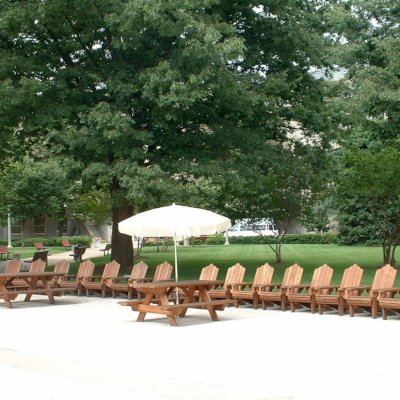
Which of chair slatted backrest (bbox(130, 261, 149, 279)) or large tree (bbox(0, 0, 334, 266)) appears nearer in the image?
chair slatted backrest (bbox(130, 261, 149, 279))

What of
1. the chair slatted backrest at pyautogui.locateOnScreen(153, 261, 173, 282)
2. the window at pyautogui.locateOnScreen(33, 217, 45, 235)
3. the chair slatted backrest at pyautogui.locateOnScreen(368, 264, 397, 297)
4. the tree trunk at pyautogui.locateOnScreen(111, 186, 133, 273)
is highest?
the chair slatted backrest at pyautogui.locateOnScreen(368, 264, 397, 297)

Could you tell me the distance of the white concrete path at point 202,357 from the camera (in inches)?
349

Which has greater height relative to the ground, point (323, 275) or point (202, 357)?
point (202, 357)

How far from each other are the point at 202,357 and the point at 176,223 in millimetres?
5145

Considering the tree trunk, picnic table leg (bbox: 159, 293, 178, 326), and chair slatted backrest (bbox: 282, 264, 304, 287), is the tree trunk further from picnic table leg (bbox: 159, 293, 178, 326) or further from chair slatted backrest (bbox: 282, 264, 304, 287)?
picnic table leg (bbox: 159, 293, 178, 326)

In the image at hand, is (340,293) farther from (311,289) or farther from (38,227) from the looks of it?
(38,227)

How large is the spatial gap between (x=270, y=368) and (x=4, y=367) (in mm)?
3478

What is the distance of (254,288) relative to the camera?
703 inches

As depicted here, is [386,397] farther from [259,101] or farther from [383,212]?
[383,212]

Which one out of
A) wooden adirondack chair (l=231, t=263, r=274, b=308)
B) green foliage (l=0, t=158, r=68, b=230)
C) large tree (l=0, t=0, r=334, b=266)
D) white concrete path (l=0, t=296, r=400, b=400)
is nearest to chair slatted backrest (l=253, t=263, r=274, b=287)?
wooden adirondack chair (l=231, t=263, r=274, b=308)

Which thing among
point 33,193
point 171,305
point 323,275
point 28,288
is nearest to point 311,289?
point 323,275

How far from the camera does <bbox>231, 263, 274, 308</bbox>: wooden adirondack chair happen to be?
17828 mm

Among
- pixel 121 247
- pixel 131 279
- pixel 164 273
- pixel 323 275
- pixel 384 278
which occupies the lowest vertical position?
pixel 121 247

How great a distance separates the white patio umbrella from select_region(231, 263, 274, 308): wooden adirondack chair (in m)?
2.00
